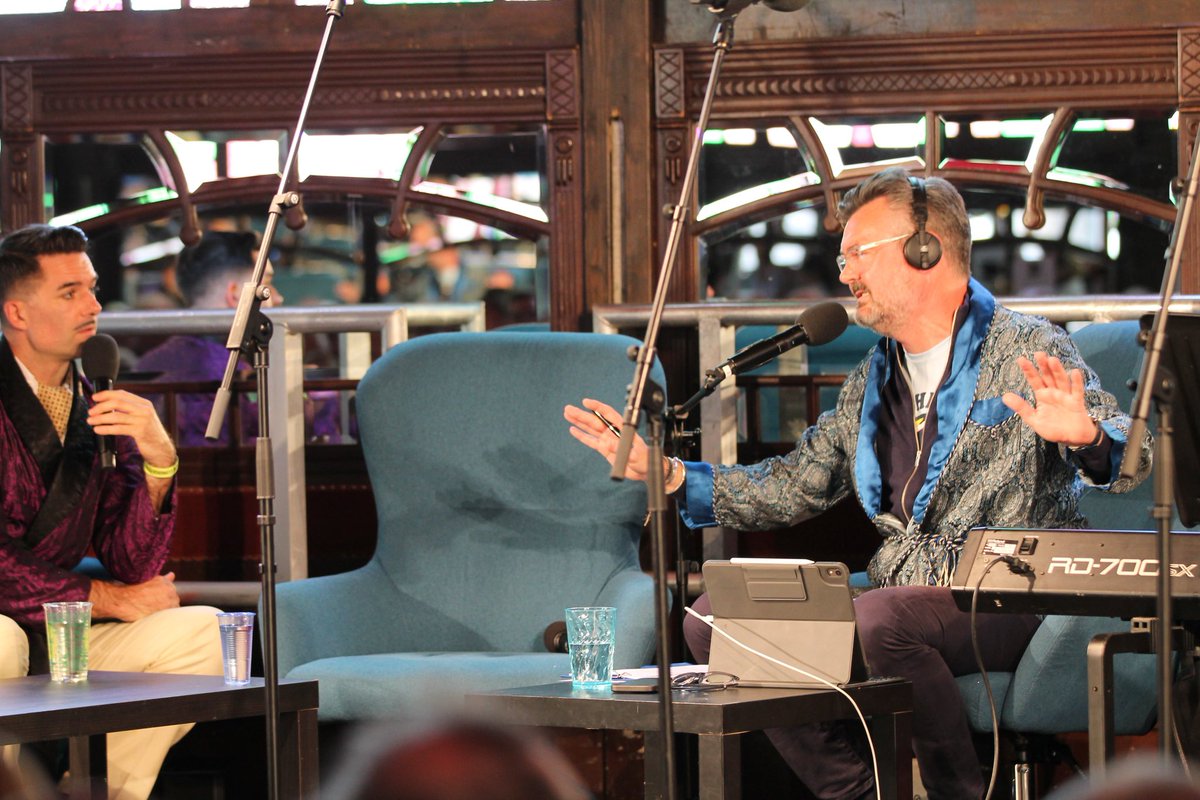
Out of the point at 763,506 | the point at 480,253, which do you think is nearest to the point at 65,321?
the point at 480,253

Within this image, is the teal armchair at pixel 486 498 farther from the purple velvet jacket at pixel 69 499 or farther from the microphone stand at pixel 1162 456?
the microphone stand at pixel 1162 456

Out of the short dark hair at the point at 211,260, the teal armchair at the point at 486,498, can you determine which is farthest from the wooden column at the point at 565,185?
the short dark hair at the point at 211,260

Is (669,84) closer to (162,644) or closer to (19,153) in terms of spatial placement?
(19,153)

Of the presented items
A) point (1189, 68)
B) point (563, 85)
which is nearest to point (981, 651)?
point (1189, 68)

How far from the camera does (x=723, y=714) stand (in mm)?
2438

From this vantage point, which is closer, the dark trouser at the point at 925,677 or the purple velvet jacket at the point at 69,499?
the dark trouser at the point at 925,677

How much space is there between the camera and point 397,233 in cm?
453

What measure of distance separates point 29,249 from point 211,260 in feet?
2.94

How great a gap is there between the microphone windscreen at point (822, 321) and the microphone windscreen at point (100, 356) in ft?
4.71

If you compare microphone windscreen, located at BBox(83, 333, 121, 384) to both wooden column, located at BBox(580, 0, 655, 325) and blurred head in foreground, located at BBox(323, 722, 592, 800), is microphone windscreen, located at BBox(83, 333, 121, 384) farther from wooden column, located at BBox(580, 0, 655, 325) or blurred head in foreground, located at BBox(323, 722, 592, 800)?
blurred head in foreground, located at BBox(323, 722, 592, 800)

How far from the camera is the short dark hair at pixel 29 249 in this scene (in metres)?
3.70

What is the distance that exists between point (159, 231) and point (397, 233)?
68 centimetres

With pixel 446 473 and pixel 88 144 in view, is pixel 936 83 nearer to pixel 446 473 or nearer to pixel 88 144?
pixel 446 473

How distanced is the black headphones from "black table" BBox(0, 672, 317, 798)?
1.52 meters
